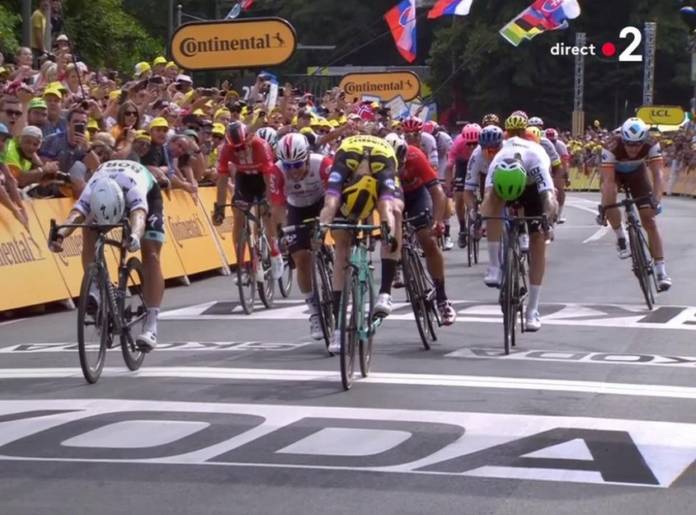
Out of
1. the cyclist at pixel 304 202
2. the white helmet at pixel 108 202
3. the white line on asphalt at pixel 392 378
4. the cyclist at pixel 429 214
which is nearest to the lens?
the white line on asphalt at pixel 392 378

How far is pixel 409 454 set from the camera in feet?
28.7

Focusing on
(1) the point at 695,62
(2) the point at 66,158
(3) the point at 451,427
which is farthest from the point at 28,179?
(1) the point at 695,62

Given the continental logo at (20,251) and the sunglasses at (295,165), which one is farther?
the continental logo at (20,251)

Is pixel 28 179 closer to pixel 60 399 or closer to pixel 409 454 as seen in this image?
pixel 60 399

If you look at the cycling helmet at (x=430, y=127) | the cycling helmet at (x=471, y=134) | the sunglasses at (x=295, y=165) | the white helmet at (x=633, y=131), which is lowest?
→ the cycling helmet at (x=430, y=127)

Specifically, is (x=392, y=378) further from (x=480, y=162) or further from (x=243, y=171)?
(x=480, y=162)

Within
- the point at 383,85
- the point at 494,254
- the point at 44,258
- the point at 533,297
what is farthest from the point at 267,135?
the point at 383,85

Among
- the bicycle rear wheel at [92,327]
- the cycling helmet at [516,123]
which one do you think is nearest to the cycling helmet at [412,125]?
the cycling helmet at [516,123]

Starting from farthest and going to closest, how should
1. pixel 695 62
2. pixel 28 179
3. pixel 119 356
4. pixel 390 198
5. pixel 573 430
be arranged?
1. pixel 695 62
2. pixel 28 179
3. pixel 119 356
4. pixel 390 198
5. pixel 573 430

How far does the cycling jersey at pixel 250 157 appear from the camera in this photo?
56.1 ft

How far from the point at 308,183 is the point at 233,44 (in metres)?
11.2

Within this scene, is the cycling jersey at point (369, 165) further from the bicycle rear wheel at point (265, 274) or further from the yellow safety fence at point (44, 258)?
the yellow safety fence at point (44, 258)

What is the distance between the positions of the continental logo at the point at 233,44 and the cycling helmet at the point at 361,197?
12.5 m

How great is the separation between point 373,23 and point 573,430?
92316 millimetres
